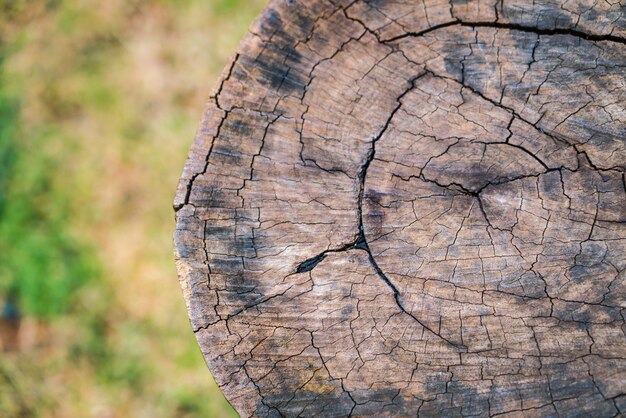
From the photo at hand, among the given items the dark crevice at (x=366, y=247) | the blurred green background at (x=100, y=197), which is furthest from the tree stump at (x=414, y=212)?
the blurred green background at (x=100, y=197)

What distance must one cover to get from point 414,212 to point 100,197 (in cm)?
236

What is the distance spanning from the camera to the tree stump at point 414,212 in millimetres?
1333

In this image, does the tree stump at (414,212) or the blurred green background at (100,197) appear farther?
the blurred green background at (100,197)

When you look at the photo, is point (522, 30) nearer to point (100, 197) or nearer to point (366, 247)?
point (366, 247)

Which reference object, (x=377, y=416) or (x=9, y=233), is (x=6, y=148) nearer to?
(x=9, y=233)

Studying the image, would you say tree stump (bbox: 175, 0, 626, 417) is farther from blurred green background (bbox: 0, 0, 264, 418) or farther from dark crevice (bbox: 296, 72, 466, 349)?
blurred green background (bbox: 0, 0, 264, 418)

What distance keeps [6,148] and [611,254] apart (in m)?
3.31

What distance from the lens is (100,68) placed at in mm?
3416

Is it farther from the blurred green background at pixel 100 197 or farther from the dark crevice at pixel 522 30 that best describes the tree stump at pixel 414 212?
the blurred green background at pixel 100 197

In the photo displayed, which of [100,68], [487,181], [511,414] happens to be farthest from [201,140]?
[100,68]

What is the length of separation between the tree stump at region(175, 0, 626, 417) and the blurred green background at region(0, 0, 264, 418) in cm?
162

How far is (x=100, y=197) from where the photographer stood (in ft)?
10.5

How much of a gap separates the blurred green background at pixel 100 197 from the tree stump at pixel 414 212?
1.62 metres

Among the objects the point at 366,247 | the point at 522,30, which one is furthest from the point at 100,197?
the point at 522,30
